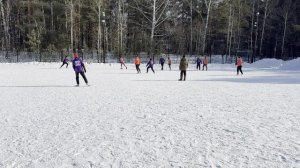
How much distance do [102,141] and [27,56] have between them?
38961mm

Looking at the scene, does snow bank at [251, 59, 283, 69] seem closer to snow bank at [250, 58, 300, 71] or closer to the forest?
snow bank at [250, 58, 300, 71]

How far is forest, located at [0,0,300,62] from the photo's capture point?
47.5 metres

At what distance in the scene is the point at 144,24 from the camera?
174 ft

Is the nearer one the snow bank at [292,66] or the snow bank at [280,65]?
the snow bank at [292,66]

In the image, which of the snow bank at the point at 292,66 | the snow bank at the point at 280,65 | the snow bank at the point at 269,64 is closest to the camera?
the snow bank at the point at 292,66

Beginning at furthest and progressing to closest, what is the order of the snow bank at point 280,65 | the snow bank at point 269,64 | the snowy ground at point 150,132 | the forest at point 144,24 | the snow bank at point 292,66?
the forest at point 144,24, the snow bank at point 269,64, the snow bank at point 280,65, the snow bank at point 292,66, the snowy ground at point 150,132

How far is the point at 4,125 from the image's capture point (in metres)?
7.34

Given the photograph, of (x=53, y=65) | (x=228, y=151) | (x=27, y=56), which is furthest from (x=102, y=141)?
(x=27, y=56)

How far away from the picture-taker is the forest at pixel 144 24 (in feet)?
156

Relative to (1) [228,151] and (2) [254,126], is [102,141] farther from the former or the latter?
(2) [254,126]

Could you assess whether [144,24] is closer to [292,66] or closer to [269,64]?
[269,64]

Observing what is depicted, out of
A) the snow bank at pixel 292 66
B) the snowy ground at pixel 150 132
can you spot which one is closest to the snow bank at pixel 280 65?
the snow bank at pixel 292 66

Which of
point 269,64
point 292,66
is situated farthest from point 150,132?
→ point 269,64

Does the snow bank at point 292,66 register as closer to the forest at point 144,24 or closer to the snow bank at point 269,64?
the snow bank at point 269,64
